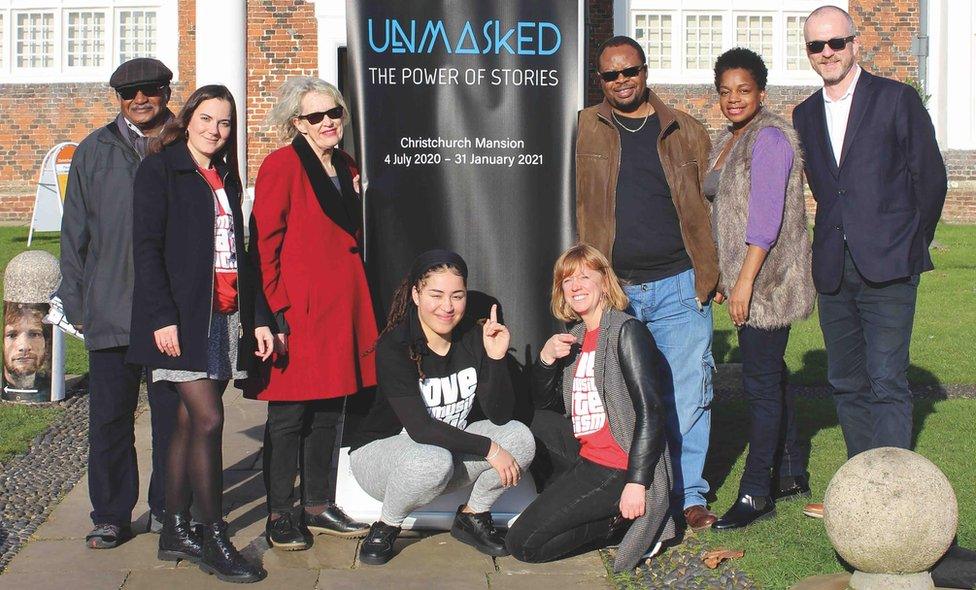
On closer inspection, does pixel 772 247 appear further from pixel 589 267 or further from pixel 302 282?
pixel 302 282

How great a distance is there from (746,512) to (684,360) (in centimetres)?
73

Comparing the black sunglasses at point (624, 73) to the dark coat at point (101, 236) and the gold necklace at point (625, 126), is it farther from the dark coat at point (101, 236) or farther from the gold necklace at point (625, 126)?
the dark coat at point (101, 236)

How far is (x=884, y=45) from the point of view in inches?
837

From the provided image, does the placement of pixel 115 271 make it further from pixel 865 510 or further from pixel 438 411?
pixel 865 510

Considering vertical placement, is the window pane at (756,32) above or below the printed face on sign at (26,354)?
above

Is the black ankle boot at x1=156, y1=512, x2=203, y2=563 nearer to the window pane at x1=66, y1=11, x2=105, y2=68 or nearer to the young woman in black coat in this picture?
the young woman in black coat

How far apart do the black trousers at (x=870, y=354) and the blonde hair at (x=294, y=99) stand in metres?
2.31

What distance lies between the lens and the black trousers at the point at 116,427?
512 centimetres

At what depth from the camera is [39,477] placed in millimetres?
6344

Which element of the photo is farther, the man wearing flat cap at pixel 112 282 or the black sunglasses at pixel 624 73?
the black sunglasses at pixel 624 73

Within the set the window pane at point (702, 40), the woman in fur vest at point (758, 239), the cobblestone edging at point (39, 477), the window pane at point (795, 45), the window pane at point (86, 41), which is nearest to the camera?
the woman in fur vest at point (758, 239)

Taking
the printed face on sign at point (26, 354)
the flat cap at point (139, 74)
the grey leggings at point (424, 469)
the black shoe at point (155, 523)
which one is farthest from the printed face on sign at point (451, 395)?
Result: the printed face on sign at point (26, 354)

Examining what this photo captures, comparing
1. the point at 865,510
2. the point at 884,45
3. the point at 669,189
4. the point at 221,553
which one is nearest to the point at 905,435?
the point at 865,510

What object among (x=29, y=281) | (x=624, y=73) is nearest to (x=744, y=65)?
(x=624, y=73)
